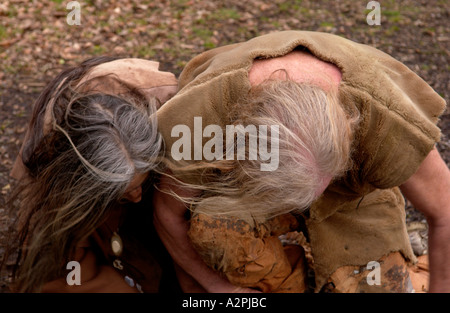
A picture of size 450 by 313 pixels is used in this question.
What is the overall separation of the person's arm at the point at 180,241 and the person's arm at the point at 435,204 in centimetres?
70

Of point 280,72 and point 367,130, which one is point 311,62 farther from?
point 367,130

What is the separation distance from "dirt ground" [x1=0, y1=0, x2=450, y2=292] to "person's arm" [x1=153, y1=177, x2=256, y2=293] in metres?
1.60

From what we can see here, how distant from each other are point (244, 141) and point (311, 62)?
0.34 meters

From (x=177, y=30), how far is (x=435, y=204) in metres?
2.39

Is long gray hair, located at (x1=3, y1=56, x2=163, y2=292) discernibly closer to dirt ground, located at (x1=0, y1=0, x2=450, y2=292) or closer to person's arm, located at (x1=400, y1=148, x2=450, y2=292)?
person's arm, located at (x1=400, y1=148, x2=450, y2=292)

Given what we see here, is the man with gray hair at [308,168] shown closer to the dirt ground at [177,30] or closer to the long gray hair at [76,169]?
the long gray hair at [76,169]

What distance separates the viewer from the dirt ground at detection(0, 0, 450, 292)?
3357 millimetres

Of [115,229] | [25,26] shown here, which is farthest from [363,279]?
[25,26]

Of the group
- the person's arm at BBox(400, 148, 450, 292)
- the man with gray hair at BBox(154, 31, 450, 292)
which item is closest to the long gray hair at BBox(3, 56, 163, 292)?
the man with gray hair at BBox(154, 31, 450, 292)

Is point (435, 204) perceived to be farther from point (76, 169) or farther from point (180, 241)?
point (76, 169)

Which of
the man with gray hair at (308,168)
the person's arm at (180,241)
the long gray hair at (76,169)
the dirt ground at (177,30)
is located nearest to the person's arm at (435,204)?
the man with gray hair at (308,168)

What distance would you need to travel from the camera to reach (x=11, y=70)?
3.33m

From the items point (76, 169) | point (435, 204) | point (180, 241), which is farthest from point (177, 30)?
point (435, 204)

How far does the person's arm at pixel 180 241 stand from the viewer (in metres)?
1.86
